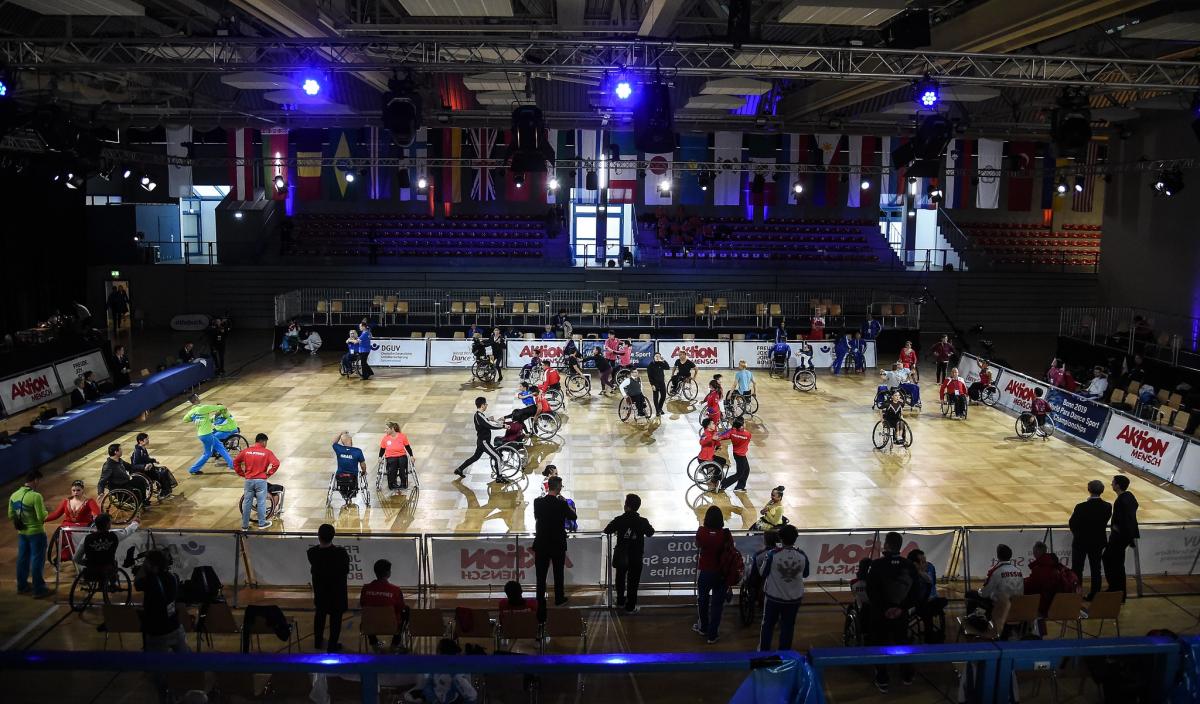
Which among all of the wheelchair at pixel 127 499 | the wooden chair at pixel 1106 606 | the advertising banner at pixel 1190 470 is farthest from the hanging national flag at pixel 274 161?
the wooden chair at pixel 1106 606

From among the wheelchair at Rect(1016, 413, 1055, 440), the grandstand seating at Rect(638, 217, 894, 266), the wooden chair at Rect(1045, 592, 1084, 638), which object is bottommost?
the wooden chair at Rect(1045, 592, 1084, 638)

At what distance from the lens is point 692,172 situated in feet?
121

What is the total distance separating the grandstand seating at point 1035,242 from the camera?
128 ft

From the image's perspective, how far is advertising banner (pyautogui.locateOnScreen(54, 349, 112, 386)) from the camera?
22469 millimetres

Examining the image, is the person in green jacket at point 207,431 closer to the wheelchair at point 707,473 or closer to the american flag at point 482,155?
the wheelchair at point 707,473

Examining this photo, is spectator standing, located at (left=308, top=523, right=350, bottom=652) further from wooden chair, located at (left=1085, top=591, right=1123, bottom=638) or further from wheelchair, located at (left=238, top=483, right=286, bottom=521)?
wooden chair, located at (left=1085, top=591, right=1123, bottom=638)

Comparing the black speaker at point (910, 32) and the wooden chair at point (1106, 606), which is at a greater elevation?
the black speaker at point (910, 32)

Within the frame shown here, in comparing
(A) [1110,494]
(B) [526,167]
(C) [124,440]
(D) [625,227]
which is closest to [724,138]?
(D) [625,227]

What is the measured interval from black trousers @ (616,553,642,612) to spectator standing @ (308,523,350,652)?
10.6 feet

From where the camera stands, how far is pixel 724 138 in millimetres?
35406

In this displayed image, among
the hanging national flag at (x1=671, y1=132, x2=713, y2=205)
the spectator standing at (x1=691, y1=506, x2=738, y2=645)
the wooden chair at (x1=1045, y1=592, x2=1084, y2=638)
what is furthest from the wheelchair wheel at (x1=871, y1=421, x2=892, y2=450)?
the hanging national flag at (x1=671, y1=132, x2=713, y2=205)

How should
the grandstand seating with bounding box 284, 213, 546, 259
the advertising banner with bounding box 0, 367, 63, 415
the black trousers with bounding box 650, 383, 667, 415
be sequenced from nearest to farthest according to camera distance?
the advertising banner with bounding box 0, 367, 63, 415 → the black trousers with bounding box 650, 383, 667, 415 → the grandstand seating with bounding box 284, 213, 546, 259

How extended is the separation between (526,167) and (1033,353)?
21547 mm

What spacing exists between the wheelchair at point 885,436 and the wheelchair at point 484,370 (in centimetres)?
1117
